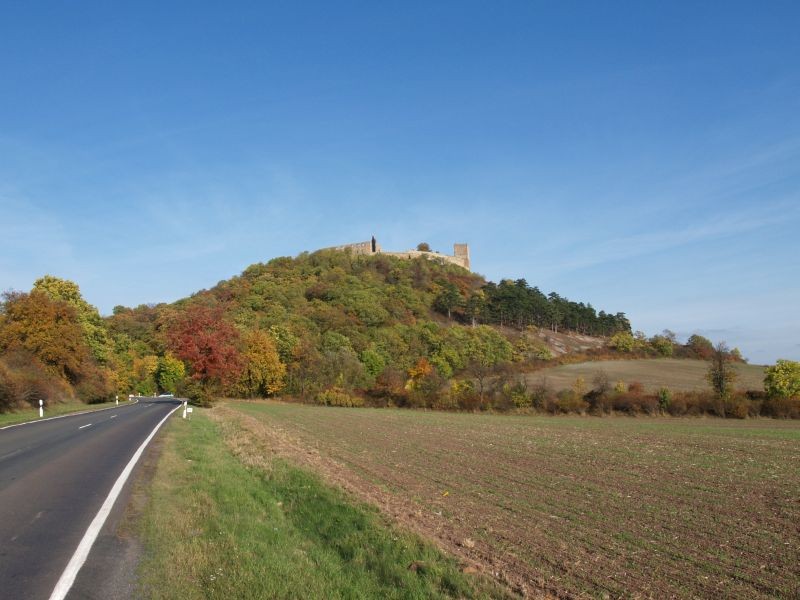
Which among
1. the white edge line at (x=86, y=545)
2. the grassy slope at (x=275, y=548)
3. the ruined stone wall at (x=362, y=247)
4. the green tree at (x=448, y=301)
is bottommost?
the grassy slope at (x=275, y=548)

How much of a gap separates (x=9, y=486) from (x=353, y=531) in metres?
7.26

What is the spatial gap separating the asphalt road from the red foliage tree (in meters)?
26.3

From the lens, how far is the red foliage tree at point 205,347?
48406 mm

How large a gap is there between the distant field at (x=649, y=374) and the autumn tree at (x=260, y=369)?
3629cm

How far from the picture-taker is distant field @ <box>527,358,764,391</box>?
85537mm

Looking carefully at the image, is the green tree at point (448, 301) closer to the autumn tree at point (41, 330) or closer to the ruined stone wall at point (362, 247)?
the ruined stone wall at point (362, 247)

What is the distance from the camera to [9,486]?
38.7 feet

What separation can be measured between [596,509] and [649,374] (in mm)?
92804

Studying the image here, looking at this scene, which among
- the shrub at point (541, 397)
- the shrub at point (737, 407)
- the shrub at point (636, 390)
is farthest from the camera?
the shrub at point (541, 397)

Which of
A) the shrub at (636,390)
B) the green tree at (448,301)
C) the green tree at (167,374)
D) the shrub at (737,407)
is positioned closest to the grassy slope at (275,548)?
the shrub at (737,407)

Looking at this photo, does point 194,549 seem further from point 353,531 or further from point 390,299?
point 390,299

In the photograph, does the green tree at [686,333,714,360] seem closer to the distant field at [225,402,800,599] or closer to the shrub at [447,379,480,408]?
the shrub at [447,379,480,408]

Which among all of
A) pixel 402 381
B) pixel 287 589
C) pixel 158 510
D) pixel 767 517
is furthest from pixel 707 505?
pixel 402 381

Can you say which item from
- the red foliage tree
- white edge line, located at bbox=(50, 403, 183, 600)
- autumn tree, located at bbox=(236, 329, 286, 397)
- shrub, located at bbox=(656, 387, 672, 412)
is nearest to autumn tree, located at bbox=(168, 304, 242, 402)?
the red foliage tree
